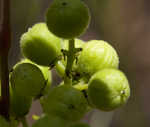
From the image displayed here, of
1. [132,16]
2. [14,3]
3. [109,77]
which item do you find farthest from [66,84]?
[132,16]

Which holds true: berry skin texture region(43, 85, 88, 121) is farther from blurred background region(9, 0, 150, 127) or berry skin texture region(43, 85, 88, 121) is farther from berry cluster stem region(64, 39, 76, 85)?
blurred background region(9, 0, 150, 127)

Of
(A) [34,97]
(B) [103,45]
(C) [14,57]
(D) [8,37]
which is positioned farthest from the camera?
(C) [14,57]

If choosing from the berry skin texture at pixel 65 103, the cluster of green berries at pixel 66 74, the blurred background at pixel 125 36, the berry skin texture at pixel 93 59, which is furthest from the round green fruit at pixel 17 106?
the blurred background at pixel 125 36

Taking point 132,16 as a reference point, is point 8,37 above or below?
above

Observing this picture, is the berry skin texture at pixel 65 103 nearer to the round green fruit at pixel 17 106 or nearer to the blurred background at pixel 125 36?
the round green fruit at pixel 17 106

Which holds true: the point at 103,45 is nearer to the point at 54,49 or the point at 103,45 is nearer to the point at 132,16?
the point at 54,49

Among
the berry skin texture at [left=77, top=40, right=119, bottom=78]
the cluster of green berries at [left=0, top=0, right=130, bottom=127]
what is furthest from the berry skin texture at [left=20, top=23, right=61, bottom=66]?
the berry skin texture at [left=77, top=40, right=119, bottom=78]

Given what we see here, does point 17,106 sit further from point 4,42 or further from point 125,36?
point 125,36
